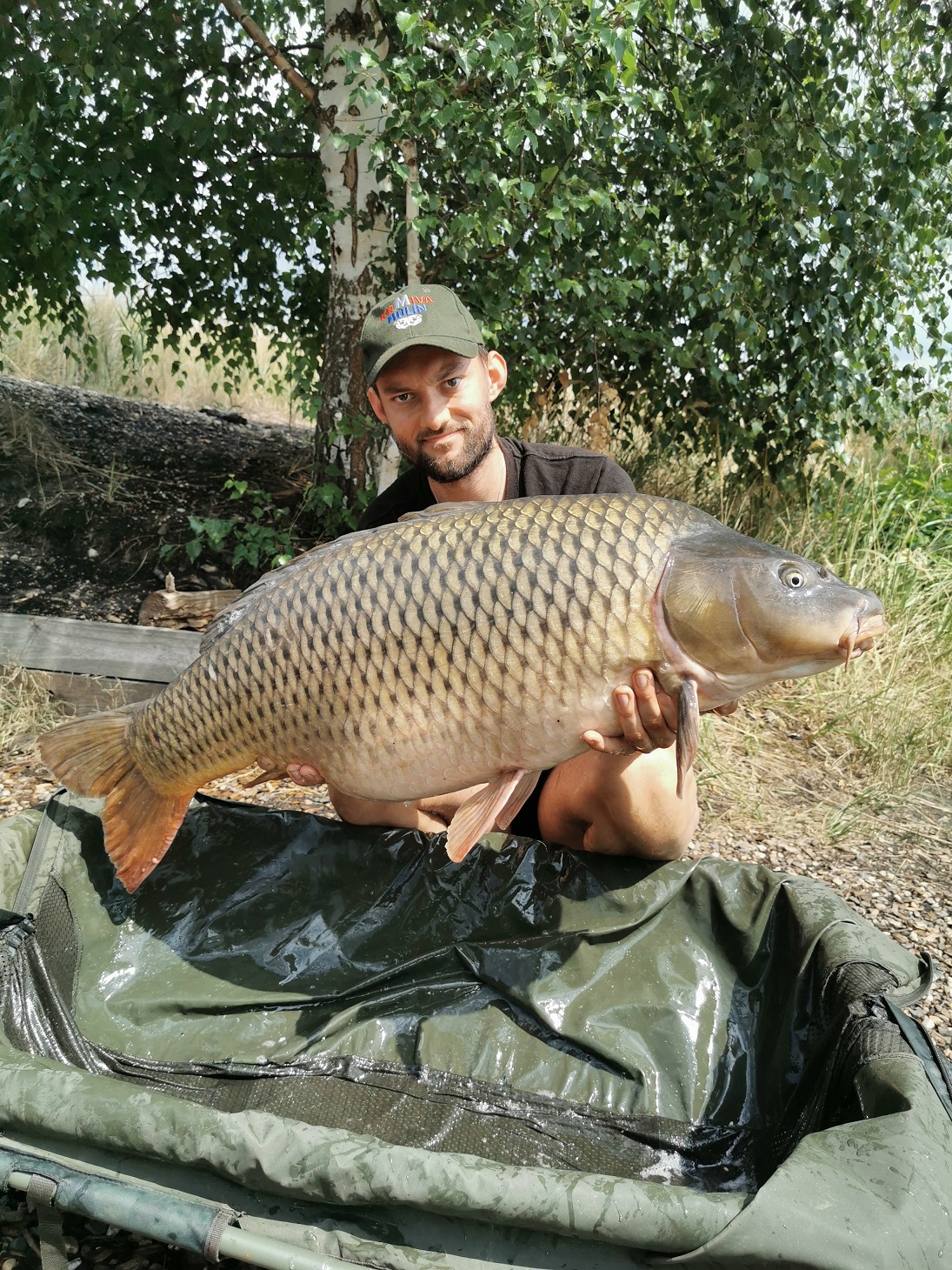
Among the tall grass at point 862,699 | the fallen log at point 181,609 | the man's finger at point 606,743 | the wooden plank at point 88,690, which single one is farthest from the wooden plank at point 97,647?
the man's finger at point 606,743

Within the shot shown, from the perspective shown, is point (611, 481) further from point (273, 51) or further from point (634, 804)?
point (273, 51)

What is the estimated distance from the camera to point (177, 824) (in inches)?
65.2

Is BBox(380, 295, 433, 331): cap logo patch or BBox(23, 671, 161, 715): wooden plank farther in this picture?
BBox(23, 671, 161, 715): wooden plank

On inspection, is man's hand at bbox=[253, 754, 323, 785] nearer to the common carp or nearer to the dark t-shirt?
the common carp

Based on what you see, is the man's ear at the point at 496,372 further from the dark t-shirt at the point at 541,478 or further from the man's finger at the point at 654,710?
the man's finger at the point at 654,710

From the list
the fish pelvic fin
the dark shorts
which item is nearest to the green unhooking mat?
the dark shorts

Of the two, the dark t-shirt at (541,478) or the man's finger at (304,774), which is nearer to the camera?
the man's finger at (304,774)

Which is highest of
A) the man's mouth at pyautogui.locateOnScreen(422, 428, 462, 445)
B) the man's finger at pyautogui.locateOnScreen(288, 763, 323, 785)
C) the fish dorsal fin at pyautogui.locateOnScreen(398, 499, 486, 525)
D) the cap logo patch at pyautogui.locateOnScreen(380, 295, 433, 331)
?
the cap logo patch at pyautogui.locateOnScreen(380, 295, 433, 331)

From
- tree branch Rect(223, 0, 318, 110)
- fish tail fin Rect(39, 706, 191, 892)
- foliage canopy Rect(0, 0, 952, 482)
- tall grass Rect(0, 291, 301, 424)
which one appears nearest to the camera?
fish tail fin Rect(39, 706, 191, 892)

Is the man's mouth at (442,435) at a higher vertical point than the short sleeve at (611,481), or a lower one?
higher

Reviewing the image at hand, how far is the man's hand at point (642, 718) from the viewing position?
1280mm

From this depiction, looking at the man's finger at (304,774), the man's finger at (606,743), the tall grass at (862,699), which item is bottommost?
the tall grass at (862,699)

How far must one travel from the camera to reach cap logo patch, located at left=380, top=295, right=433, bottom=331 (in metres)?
1.78

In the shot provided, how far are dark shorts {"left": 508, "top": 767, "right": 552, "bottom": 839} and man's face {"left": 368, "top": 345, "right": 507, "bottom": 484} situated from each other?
586 mm
